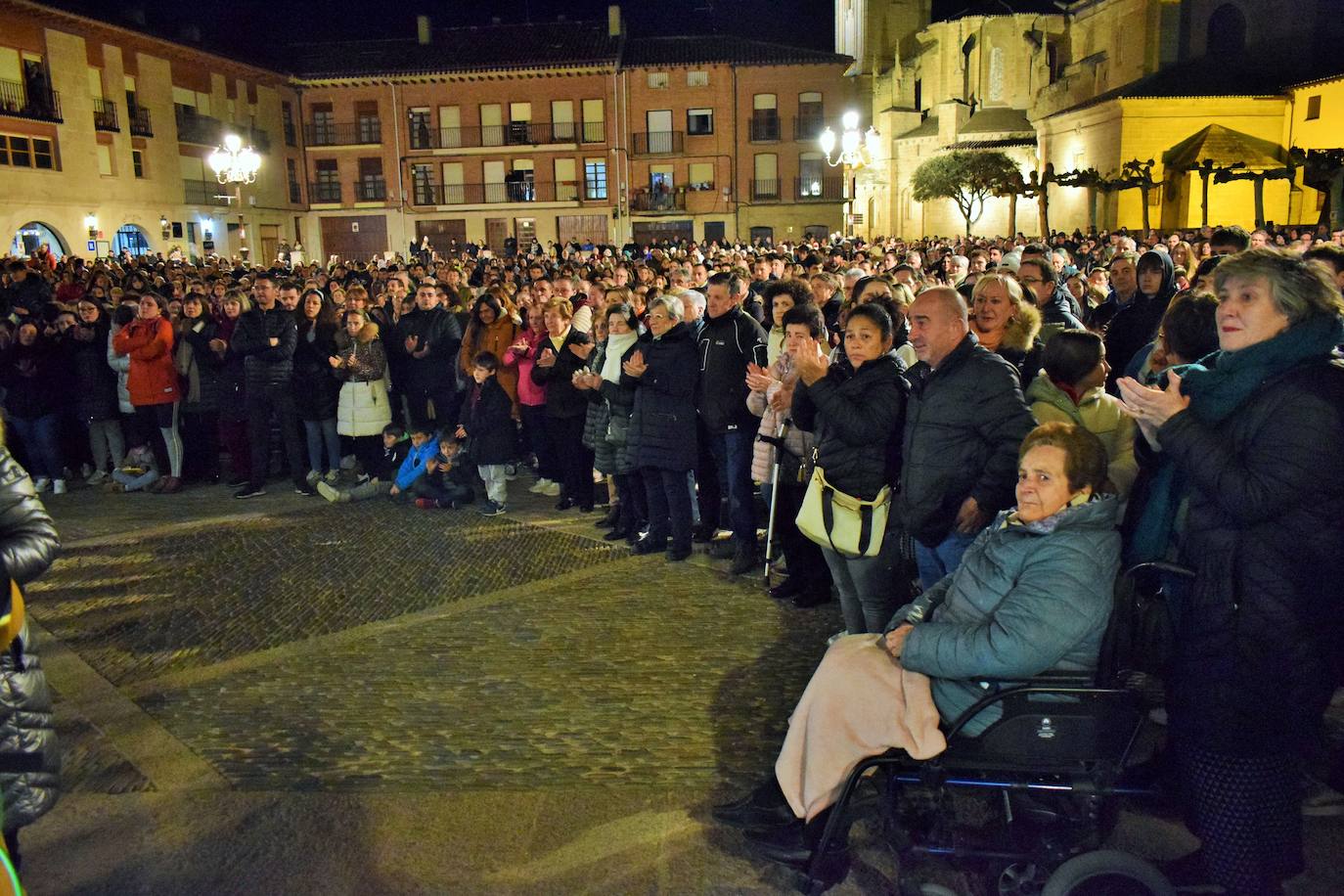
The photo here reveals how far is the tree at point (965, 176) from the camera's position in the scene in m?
41.2

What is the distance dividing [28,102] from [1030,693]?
1429 inches

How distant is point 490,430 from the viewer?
8.57m

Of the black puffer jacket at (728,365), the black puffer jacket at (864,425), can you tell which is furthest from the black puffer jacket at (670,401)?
the black puffer jacket at (864,425)

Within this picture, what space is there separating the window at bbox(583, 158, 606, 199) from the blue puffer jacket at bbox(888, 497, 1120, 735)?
46.2 meters

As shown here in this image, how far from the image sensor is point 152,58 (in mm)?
36750

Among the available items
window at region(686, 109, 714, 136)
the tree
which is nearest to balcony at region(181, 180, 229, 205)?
window at region(686, 109, 714, 136)

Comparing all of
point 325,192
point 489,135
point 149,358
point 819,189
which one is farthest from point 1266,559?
point 325,192

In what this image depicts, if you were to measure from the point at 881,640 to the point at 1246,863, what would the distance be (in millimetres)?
1205

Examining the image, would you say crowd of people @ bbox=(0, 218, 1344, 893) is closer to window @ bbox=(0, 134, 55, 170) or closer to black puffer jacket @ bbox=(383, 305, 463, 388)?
black puffer jacket @ bbox=(383, 305, 463, 388)

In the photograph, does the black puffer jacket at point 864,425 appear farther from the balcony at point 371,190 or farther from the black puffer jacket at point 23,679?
the balcony at point 371,190

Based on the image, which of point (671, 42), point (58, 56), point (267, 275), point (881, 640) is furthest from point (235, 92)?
point (881, 640)

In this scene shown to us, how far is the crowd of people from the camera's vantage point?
2912 millimetres

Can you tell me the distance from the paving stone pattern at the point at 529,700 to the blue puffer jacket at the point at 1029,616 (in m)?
1.24

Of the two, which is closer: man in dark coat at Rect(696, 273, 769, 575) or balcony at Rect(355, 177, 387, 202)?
man in dark coat at Rect(696, 273, 769, 575)
